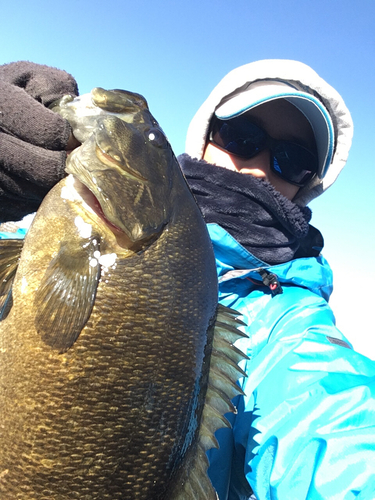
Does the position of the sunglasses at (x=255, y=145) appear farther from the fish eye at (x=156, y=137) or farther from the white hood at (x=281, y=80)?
the fish eye at (x=156, y=137)

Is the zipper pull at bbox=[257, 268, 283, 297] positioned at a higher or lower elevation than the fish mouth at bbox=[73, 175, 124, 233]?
lower

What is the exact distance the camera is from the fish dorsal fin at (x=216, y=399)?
60.7 inches

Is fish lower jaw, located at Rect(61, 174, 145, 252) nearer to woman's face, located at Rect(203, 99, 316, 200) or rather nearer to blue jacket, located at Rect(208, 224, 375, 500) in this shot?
blue jacket, located at Rect(208, 224, 375, 500)

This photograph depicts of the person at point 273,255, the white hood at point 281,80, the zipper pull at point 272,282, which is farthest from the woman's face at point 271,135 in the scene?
the zipper pull at point 272,282

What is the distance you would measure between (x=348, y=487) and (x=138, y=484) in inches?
31.9

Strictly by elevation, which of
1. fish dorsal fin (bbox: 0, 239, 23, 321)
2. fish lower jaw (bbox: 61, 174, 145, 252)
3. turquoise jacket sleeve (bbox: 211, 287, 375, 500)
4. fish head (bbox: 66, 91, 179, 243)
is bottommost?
turquoise jacket sleeve (bbox: 211, 287, 375, 500)

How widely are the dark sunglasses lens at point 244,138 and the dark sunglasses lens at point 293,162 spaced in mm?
135

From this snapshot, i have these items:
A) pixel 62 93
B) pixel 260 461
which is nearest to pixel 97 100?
pixel 62 93

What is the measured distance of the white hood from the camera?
313 centimetres

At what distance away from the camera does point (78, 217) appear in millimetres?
1591

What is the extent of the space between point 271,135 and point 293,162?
0.86 ft

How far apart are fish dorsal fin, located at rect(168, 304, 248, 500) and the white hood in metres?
1.73

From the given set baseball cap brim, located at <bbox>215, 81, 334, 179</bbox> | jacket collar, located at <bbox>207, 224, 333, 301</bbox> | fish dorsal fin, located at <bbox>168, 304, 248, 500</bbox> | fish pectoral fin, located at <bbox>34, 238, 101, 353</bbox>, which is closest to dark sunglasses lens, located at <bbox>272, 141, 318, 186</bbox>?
baseball cap brim, located at <bbox>215, 81, 334, 179</bbox>

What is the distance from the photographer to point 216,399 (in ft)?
5.54
